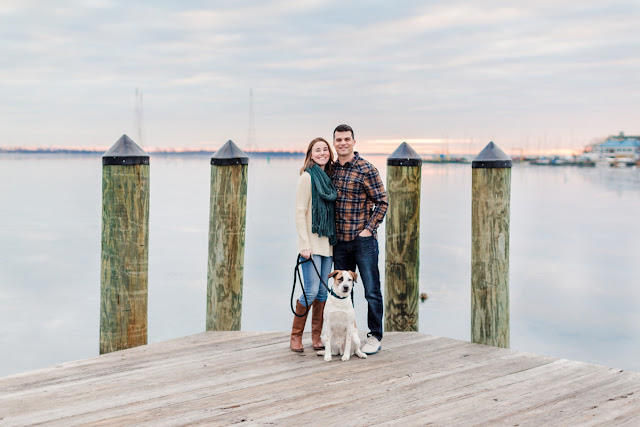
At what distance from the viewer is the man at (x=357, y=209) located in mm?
5074

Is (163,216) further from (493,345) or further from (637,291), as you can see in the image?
(493,345)

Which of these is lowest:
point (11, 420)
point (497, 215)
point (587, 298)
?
point (587, 298)

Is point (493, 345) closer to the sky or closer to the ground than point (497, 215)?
closer to the ground

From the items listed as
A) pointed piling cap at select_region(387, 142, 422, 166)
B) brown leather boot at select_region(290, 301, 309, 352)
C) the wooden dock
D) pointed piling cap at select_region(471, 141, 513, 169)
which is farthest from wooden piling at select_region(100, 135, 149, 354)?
pointed piling cap at select_region(471, 141, 513, 169)

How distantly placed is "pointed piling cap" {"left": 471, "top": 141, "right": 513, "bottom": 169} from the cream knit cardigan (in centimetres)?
167

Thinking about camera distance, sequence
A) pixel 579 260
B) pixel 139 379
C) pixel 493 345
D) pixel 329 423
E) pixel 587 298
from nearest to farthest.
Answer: pixel 329 423, pixel 139 379, pixel 493 345, pixel 587 298, pixel 579 260

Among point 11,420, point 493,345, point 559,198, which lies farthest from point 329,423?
point 559,198

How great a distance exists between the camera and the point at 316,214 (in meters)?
5.02

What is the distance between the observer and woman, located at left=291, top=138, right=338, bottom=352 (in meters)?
5.00

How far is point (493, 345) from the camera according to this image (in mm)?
5773

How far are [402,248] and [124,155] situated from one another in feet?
9.17

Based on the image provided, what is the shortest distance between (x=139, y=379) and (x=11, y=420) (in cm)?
97

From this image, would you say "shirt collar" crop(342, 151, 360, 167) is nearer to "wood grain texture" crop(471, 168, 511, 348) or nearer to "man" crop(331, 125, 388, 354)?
"man" crop(331, 125, 388, 354)

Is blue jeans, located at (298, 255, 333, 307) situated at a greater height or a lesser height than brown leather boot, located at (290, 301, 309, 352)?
greater
